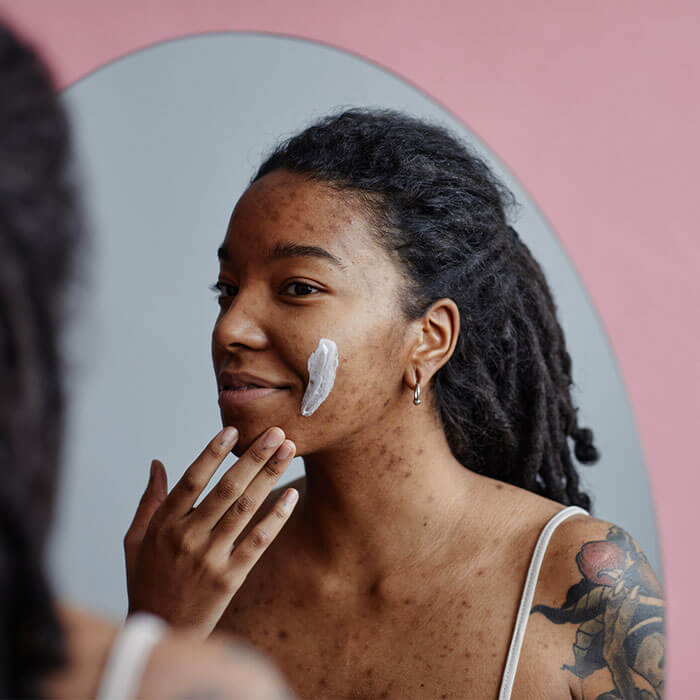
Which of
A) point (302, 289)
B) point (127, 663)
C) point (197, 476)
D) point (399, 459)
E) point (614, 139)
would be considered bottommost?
point (127, 663)

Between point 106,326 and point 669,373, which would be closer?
point 106,326

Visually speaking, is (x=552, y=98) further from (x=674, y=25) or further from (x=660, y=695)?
(x=660, y=695)

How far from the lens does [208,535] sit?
0.88m

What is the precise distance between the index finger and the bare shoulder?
0.45 m

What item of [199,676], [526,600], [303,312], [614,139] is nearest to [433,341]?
[303,312]

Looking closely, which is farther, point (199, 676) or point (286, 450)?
point (286, 450)

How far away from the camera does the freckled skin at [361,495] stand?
92 cm

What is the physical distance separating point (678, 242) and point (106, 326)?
87 centimetres

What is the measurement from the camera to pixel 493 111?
123 centimetres

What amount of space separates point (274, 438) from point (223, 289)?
19cm

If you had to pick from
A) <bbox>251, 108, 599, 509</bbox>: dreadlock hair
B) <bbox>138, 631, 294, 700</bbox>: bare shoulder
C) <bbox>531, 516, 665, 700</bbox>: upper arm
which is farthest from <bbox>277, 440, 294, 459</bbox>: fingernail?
<bbox>138, 631, 294, 700</bbox>: bare shoulder

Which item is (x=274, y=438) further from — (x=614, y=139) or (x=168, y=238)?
(x=614, y=139)

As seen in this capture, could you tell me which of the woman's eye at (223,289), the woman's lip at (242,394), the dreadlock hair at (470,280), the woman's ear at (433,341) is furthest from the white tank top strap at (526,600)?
the woman's eye at (223,289)

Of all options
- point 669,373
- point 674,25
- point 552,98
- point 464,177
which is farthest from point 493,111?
point 669,373
